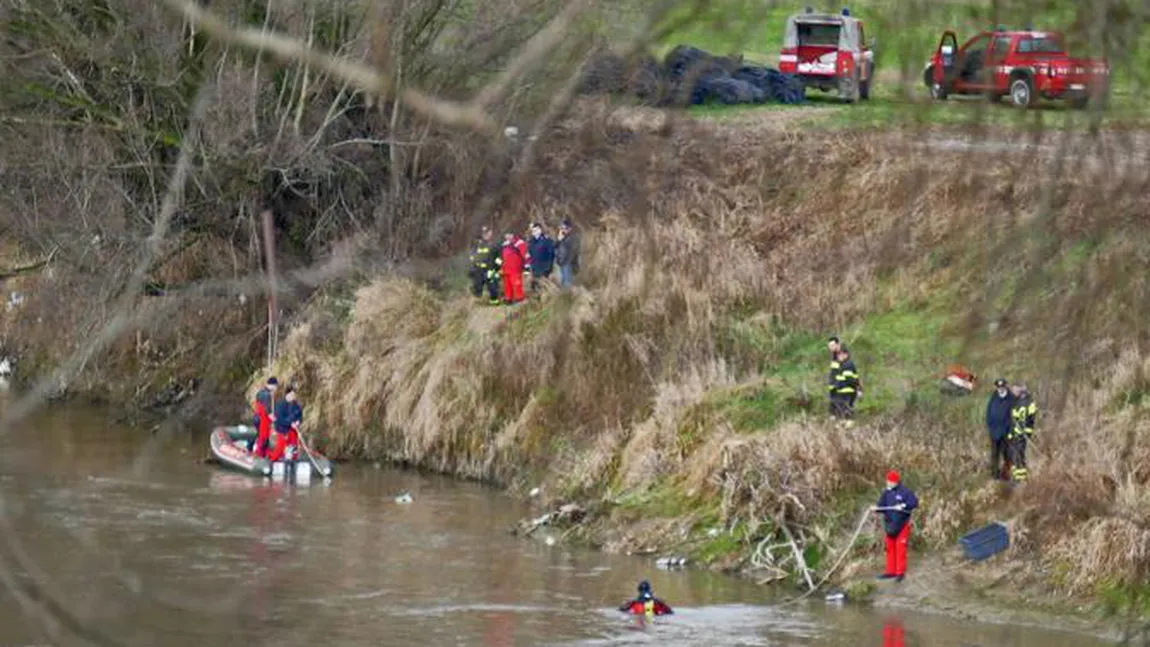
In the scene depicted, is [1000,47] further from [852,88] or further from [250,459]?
[250,459]

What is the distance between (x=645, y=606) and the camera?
78.0ft

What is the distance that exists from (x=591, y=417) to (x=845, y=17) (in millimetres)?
26472

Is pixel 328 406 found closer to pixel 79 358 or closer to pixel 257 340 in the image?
pixel 257 340

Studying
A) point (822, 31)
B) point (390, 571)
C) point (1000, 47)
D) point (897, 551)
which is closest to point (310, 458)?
point (390, 571)

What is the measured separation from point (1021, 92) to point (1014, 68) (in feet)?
0.68

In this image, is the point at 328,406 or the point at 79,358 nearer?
the point at 79,358

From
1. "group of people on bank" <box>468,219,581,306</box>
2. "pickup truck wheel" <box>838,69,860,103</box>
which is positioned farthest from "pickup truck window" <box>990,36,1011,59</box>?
"group of people on bank" <box>468,219,581,306</box>

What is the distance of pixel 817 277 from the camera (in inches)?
1384

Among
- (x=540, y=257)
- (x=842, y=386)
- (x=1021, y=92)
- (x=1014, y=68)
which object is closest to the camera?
(x=1014, y=68)

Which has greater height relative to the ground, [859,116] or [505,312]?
[859,116]

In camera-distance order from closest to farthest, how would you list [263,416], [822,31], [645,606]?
[822,31]
[645,606]
[263,416]

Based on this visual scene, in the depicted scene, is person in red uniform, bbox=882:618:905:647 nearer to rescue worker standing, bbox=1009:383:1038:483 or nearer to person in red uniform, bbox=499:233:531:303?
rescue worker standing, bbox=1009:383:1038:483

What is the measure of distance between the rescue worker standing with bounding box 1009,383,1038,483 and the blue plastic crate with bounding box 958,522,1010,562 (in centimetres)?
68

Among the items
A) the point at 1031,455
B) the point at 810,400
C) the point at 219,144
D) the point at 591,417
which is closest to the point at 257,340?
the point at 591,417
